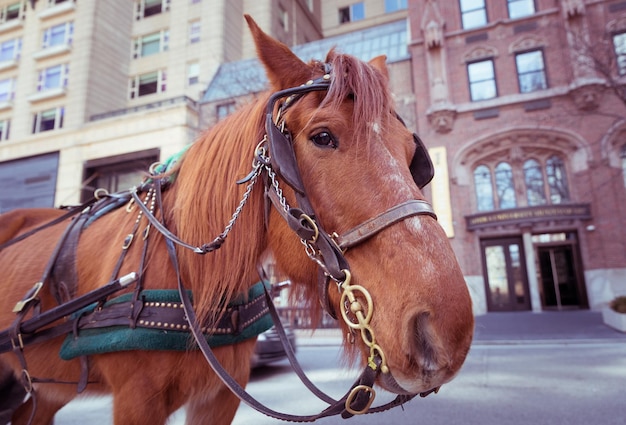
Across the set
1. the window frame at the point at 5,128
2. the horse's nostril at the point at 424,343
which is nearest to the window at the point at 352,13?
the window frame at the point at 5,128

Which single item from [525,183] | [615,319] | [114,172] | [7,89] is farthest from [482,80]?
[7,89]

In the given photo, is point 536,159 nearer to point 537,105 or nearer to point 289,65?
point 537,105

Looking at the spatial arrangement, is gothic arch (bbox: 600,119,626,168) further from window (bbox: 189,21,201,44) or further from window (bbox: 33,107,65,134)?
window (bbox: 33,107,65,134)

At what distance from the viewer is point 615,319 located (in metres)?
11.9

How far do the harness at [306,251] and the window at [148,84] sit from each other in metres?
30.5

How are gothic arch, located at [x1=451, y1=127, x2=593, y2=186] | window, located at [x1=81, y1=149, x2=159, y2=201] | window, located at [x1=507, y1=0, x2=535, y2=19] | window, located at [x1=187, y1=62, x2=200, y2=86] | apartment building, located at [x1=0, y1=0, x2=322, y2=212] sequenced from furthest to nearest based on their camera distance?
window, located at [x1=187, y1=62, x2=200, y2=86]
apartment building, located at [x1=0, y1=0, x2=322, y2=212]
window, located at [x1=81, y1=149, x2=159, y2=201]
window, located at [x1=507, y1=0, x2=535, y2=19]
gothic arch, located at [x1=451, y1=127, x2=593, y2=186]

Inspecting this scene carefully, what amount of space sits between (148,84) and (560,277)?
30.0 meters

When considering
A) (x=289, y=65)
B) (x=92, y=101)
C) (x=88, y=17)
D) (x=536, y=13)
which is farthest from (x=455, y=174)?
(x=88, y=17)

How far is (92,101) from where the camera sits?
26672 millimetres

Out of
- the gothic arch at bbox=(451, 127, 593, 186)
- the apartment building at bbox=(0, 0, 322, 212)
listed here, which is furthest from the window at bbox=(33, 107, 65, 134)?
the gothic arch at bbox=(451, 127, 593, 186)

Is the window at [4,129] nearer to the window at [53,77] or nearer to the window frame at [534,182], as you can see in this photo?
the window at [53,77]

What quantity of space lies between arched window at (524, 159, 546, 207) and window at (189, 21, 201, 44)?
78.8 feet

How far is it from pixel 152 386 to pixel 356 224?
4.11 ft

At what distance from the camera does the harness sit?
1.32 metres
